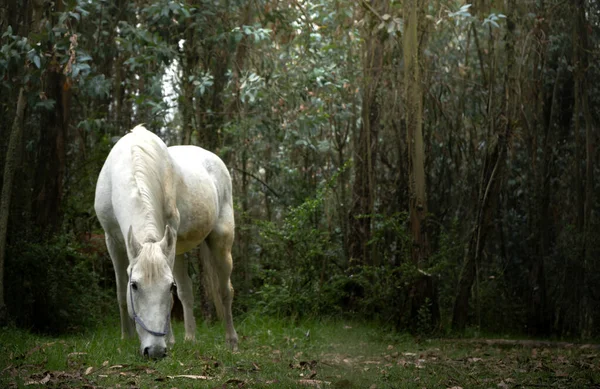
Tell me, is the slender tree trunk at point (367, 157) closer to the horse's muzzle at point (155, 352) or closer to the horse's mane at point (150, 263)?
the horse's mane at point (150, 263)

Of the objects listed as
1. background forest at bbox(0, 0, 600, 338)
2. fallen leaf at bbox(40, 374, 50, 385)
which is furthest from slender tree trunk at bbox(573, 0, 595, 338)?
fallen leaf at bbox(40, 374, 50, 385)

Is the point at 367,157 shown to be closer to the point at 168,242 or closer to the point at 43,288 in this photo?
the point at 43,288

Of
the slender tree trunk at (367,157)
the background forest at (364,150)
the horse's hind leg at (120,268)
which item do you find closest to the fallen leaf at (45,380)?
the horse's hind leg at (120,268)

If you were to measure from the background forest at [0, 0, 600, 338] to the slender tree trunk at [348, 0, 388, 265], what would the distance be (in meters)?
0.04

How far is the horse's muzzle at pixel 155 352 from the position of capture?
5.54 m

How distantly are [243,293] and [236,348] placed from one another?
4.89 metres

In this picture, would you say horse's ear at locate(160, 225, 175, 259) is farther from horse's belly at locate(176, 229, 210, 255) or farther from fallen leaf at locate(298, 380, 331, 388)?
fallen leaf at locate(298, 380, 331, 388)

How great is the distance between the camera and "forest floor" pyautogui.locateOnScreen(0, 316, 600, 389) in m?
5.17

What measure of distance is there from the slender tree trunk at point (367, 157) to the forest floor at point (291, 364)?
12.1 feet

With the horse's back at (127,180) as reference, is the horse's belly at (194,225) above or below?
below

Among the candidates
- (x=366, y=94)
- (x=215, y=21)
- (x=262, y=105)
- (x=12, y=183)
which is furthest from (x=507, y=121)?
(x=12, y=183)

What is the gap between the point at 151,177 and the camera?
6.63m

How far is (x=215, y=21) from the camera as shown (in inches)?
450

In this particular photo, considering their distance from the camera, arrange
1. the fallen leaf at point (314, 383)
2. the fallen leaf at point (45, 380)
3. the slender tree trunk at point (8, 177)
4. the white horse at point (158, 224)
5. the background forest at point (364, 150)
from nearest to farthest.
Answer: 1. the fallen leaf at point (45, 380)
2. the fallen leaf at point (314, 383)
3. the white horse at point (158, 224)
4. the slender tree trunk at point (8, 177)
5. the background forest at point (364, 150)
